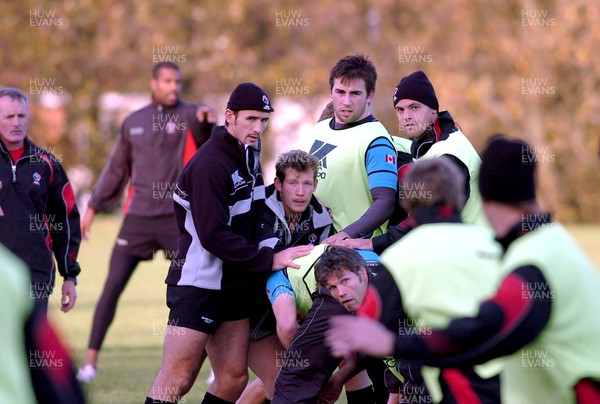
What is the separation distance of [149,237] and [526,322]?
6.14 metres

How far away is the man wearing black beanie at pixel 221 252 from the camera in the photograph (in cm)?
602

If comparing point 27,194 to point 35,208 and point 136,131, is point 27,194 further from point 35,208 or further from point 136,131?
point 136,131

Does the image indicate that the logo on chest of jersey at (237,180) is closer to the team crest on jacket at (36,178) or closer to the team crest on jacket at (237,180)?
the team crest on jacket at (237,180)

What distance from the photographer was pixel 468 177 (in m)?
6.45

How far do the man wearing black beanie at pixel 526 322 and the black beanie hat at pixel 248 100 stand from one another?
2338 mm

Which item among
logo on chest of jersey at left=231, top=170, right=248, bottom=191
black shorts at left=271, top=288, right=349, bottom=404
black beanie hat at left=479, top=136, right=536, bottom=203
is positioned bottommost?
black shorts at left=271, top=288, right=349, bottom=404

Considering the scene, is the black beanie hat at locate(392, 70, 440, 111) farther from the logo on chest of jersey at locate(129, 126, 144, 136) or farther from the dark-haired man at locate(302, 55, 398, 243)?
the logo on chest of jersey at locate(129, 126, 144, 136)

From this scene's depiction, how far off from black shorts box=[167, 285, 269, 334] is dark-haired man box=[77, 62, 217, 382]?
312cm

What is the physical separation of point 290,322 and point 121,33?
26356 millimetres

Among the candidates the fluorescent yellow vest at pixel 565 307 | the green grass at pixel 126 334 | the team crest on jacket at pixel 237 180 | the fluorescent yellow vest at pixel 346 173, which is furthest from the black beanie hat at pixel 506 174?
the fluorescent yellow vest at pixel 346 173

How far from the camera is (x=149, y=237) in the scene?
9500 mm

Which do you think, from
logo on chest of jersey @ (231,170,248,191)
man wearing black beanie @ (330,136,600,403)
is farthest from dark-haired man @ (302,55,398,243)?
man wearing black beanie @ (330,136,600,403)

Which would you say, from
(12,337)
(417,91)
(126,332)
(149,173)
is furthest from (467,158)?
(126,332)

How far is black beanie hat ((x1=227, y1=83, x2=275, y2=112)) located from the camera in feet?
20.1
